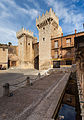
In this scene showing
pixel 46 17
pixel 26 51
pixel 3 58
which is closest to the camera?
pixel 46 17

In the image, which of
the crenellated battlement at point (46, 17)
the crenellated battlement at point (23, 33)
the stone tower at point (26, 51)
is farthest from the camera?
the crenellated battlement at point (23, 33)

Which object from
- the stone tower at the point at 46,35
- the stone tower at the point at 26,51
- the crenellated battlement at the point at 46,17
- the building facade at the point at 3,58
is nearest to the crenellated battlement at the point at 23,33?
the stone tower at the point at 26,51

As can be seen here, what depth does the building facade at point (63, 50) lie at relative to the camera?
58.7ft

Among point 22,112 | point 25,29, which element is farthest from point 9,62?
point 22,112

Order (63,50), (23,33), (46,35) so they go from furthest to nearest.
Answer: (23,33) < (46,35) < (63,50)

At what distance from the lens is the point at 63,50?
19078 mm

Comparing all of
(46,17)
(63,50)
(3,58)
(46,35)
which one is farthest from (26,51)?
(63,50)

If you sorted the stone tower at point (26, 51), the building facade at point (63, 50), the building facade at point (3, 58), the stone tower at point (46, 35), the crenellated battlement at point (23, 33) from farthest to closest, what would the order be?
the crenellated battlement at point (23, 33), the stone tower at point (26, 51), the building facade at point (3, 58), the stone tower at point (46, 35), the building facade at point (63, 50)

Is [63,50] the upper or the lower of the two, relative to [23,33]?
lower

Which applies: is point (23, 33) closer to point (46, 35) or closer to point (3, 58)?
point (46, 35)

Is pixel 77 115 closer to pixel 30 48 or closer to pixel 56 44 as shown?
pixel 56 44

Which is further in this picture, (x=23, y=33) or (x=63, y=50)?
(x=23, y=33)

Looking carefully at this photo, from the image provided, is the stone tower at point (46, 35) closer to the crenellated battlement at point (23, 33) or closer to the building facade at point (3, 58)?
the crenellated battlement at point (23, 33)

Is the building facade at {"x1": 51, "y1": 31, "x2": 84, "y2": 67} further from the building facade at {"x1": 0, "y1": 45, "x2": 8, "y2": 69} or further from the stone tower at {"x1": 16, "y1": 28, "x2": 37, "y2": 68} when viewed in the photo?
the building facade at {"x1": 0, "y1": 45, "x2": 8, "y2": 69}
